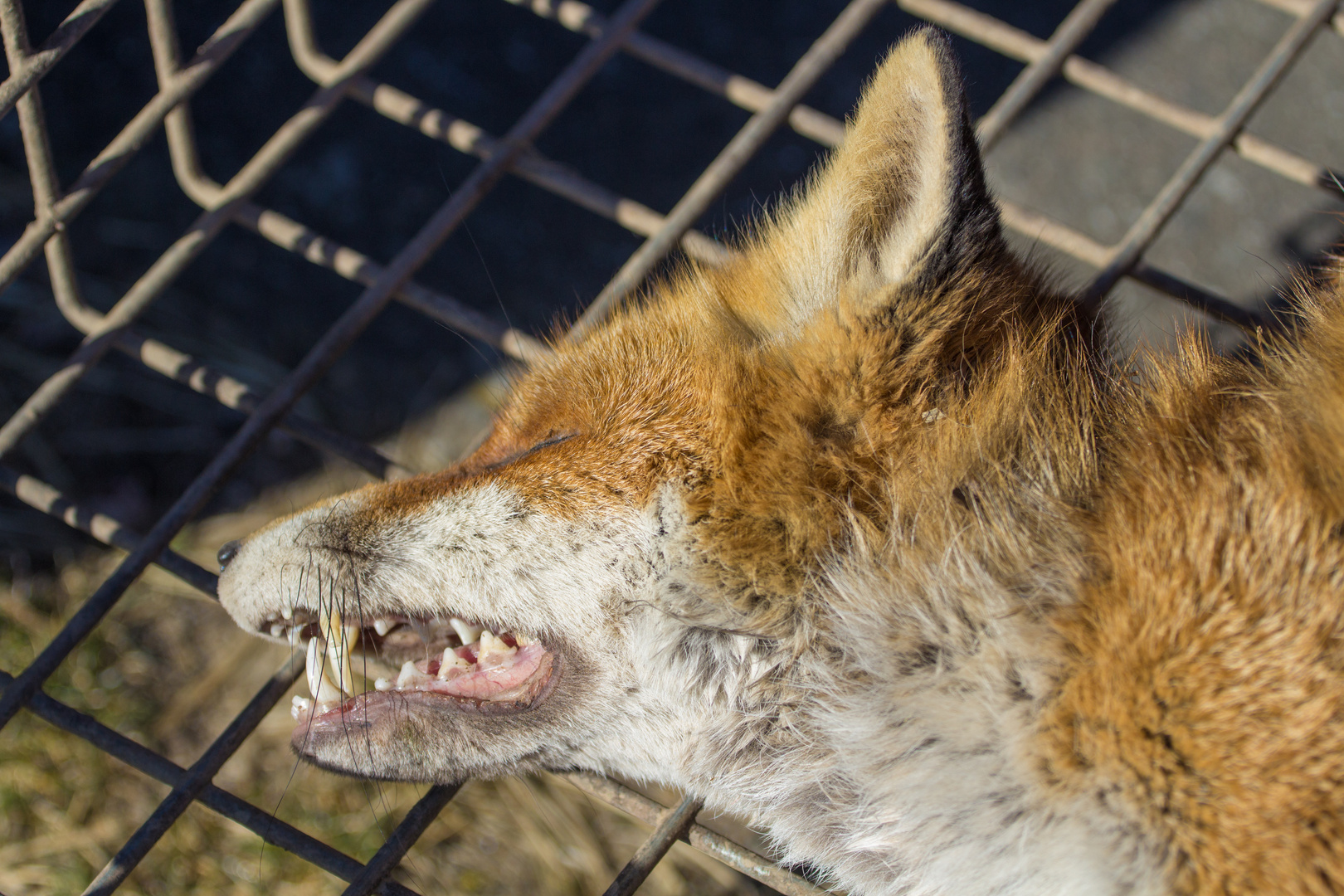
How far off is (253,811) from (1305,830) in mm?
1760

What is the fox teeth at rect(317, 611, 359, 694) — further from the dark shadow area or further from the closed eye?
the dark shadow area

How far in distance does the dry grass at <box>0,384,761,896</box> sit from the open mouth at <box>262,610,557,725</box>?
100 cm

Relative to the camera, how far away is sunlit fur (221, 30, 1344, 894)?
4.12ft

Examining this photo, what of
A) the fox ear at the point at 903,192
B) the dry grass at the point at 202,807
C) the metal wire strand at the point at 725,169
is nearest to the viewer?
the fox ear at the point at 903,192

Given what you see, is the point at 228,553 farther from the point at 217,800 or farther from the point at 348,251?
the point at 348,251

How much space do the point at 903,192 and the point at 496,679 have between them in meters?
1.09

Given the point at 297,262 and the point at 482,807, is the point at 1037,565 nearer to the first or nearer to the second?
the point at 482,807

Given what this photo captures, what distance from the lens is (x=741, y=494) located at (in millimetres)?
1445

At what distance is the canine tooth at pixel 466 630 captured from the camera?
1.72 metres

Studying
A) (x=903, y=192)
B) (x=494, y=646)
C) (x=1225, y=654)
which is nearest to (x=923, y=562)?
(x=1225, y=654)

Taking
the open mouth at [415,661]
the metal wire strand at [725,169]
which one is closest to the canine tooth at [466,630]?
the open mouth at [415,661]

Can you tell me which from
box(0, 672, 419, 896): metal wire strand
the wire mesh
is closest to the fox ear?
the wire mesh

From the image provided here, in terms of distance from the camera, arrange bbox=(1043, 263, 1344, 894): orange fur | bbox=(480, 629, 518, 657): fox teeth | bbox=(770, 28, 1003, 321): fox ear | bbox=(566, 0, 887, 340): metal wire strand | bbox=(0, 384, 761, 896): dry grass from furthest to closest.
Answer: bbox=(0, 384, 761, 896): dry grass
bbox=(566, 0, 887, 340): metal wire strand
bbox=(480, 629, 518, 657): fox teeth
bbox=(770, 28, 1003, 321): fox ear
bbox=(1043, 263, 1344, 894): orange fur

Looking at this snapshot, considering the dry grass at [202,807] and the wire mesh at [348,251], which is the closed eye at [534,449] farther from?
the dry grass at [202,807]
